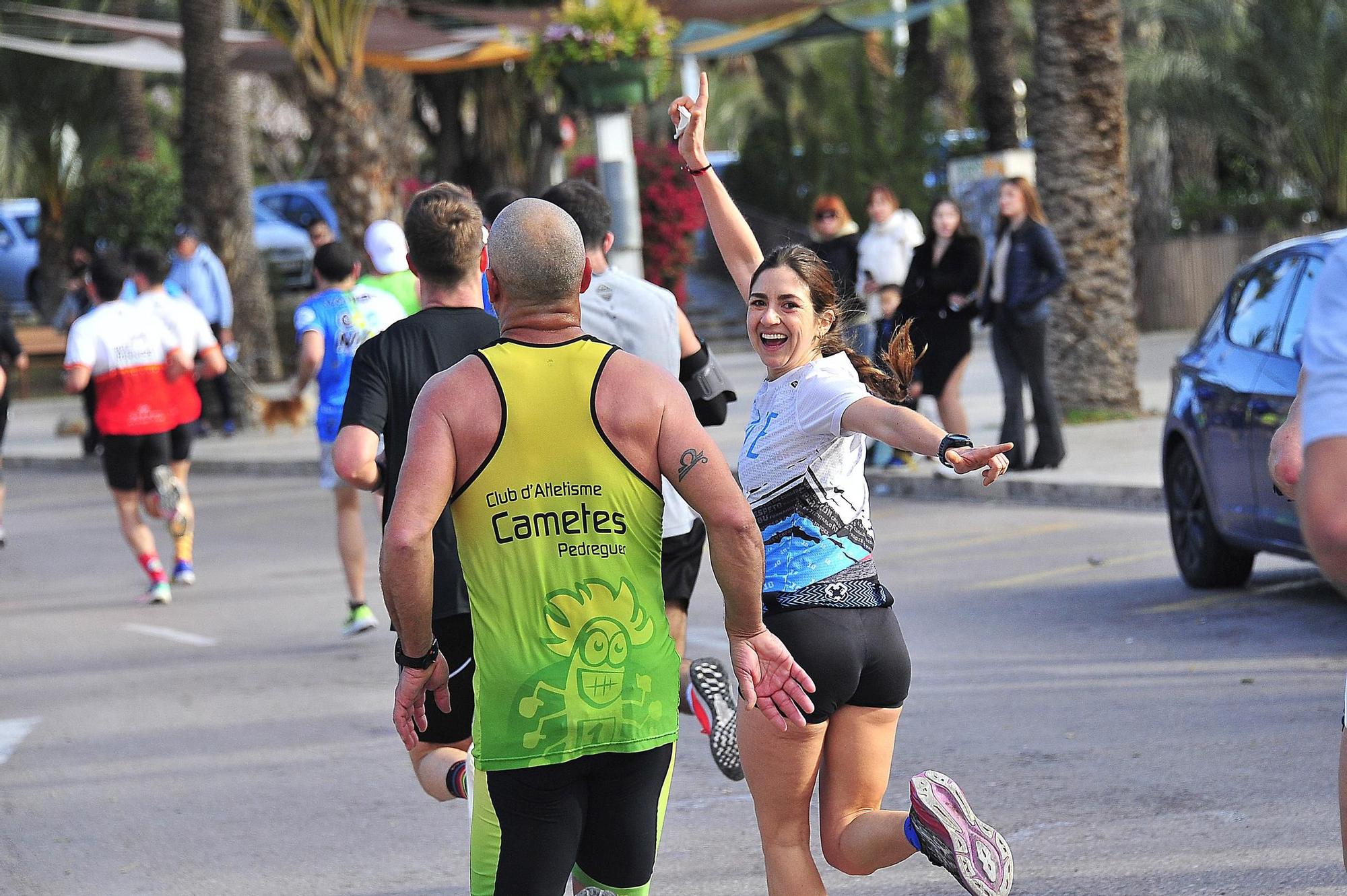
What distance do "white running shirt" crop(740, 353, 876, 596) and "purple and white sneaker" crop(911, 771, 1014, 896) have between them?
1.68ft

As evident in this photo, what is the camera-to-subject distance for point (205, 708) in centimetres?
777

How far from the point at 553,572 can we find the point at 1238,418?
570cm

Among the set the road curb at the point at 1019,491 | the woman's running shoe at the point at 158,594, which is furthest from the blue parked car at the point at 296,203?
the woman's running shoe at the point at 158,594

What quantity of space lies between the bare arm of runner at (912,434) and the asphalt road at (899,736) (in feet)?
5.09

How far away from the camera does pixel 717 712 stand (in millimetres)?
5488

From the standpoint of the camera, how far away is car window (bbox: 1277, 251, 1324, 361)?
805 cm

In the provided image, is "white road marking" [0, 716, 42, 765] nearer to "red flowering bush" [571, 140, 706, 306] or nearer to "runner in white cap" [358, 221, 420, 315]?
"runner in white cap" [358, 221, 420, 315]

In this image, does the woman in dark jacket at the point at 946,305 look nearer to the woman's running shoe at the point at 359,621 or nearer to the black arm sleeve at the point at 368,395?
the woman's running shoe at the point at 359,621

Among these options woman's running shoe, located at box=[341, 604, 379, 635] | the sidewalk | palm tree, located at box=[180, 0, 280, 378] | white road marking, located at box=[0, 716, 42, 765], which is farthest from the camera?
palm tree, located at box=[180, 0, 280, 378]

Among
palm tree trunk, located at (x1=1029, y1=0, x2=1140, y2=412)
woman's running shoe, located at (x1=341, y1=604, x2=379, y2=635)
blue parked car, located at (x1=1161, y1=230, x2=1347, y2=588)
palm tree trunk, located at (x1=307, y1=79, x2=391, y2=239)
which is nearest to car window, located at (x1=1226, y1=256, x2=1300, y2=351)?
blue parked car, located at (x1=1161, y1=230, x2=1347, y2=588)

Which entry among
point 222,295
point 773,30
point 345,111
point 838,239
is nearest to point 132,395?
point 838,239

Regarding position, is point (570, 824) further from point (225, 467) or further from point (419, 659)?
point (225, 467)

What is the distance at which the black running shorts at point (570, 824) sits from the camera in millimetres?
3379

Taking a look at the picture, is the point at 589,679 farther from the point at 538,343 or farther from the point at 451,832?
the point at 451,832
